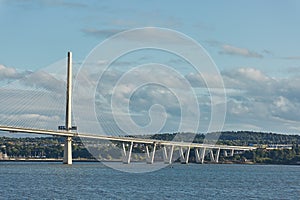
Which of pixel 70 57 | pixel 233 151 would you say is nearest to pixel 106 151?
pixel 233 151

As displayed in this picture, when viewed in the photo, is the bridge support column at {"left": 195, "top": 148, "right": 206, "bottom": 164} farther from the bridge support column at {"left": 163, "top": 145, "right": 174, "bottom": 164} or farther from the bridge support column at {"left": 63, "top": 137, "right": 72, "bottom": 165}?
the bridge support column at {"left": 63, "top": 137, "right": 72, "bottom": 165}

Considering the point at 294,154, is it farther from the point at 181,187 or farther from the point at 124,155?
the point at 181,187

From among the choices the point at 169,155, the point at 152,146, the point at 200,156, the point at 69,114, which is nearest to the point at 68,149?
the point at 69,114

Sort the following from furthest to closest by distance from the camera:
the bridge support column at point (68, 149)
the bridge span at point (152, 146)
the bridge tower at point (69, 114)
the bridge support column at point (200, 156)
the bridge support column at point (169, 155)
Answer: the bridge support column at point (200, 156)
the bridge support column at point (169, 155)
the bridge support column at point (68, 149)
the bridge tower at point (69, 114)
the bridge span at point (152, 146)

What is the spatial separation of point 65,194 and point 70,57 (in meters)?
67.9

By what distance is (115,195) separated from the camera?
58.9 meters

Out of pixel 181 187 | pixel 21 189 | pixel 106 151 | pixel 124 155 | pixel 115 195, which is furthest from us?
pixel 106 151

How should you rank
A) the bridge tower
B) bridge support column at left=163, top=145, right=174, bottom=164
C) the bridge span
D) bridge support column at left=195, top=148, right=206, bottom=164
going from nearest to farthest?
the bridge span, the bridge tower, bridge support column at left=163, top=145, right=174, bottom=164, bridge support column at left=195, top=148, right=206, bottom=164

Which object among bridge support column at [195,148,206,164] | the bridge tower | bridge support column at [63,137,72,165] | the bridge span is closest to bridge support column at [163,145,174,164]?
the bridge span

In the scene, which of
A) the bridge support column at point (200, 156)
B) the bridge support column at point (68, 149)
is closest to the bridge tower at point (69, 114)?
the bridge support column at point (68, 149)

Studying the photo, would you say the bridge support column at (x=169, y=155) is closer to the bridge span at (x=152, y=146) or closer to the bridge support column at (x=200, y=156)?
the bridge span at (x=152, y=146)

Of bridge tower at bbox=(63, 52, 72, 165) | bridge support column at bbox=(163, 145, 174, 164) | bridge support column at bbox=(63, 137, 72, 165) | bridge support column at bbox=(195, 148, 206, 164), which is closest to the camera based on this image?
bridge tower at bbox=(63, 52, 72, 165)

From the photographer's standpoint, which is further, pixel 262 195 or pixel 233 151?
pixel 233 151

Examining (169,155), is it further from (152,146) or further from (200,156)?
(200,156)
